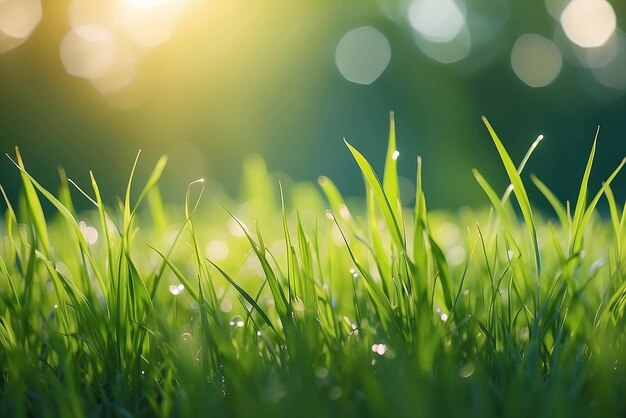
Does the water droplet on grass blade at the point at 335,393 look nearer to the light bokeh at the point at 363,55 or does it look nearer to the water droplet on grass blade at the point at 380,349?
the water droplet on grass blade at the point at 380,349

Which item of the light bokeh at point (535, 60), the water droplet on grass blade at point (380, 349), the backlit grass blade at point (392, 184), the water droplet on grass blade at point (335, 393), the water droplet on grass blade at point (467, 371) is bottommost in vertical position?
the water droplet on grass blade at point (467, 371)

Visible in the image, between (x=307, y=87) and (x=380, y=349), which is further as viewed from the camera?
(x=307, y=87)

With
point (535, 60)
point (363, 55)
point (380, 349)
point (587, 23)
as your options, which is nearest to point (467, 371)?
point (380, 349)

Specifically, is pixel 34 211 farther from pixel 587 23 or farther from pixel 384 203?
pixel 587 23

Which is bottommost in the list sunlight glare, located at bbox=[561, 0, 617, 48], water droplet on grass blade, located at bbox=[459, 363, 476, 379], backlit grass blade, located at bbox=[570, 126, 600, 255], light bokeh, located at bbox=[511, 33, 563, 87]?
water droplet on grass blade, located at bbox=[459, 363, 476, 379]

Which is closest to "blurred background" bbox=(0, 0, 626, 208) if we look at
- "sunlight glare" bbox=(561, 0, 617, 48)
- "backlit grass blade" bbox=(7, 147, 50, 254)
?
"sunlight glare" bbox=(561, 0, 617, 48)

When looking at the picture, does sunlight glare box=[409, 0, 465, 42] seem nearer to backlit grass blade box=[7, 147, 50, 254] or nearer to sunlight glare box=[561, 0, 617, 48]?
sunlight glare box=[561, 0, 617, 48]

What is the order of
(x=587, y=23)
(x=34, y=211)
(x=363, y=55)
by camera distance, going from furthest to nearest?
1. (x=363, y=55)
2. (x=587, y=23)
3. (x=34, y=211)

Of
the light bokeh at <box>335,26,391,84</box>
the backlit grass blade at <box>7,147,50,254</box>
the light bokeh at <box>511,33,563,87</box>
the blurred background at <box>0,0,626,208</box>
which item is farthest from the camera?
the light bokeh at <box>335,26,391,84</box>

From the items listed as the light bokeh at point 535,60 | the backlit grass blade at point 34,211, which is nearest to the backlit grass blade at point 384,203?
the backlit grass blade at point 34,211

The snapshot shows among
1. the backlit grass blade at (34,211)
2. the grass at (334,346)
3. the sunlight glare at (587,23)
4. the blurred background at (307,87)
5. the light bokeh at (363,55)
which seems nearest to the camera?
Result: the grass at (334,346)
